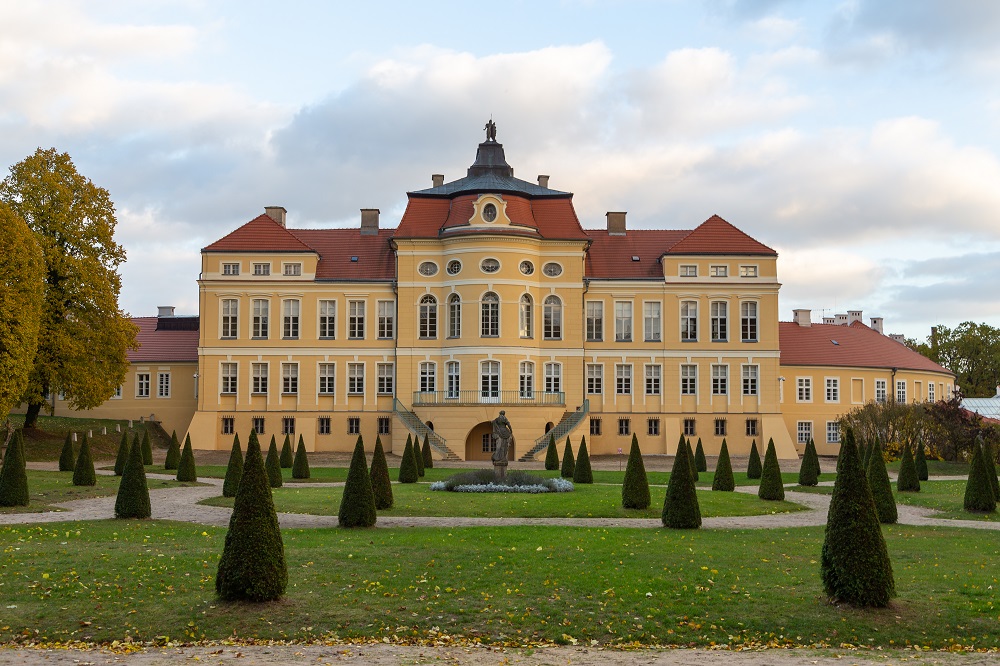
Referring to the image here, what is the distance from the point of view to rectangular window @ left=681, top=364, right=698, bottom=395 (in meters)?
53.5

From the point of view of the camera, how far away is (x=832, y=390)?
5628 cm

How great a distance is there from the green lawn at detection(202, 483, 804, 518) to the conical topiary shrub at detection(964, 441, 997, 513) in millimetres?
3996

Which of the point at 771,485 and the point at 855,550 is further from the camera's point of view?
the point at 771,485

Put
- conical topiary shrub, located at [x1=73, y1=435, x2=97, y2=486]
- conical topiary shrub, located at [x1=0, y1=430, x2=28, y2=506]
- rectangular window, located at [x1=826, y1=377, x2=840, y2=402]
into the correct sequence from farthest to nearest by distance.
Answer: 1. rectangular window, located at [x1=826, y1=377, x2=840, y2=402]
2. conical topiary shrub, located at [x1=73, y1=435, x2=97, y2=486]
3. conical topiary shrub, located at [x1=0, y1=430, x2=28, y2=506]

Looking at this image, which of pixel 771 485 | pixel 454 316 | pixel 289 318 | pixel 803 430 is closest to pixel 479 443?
pixel 454 316

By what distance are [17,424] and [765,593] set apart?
41.8 m

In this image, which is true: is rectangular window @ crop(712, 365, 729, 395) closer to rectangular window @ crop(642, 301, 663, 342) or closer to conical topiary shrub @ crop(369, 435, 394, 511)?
rectangular window @ crop(642, 301, 663, 342)

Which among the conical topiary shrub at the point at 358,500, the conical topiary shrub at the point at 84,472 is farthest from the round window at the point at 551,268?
the conical topiary shrub at the point at 358,500

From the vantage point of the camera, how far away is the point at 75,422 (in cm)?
5038

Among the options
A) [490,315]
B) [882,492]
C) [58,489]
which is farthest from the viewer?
[490,315]

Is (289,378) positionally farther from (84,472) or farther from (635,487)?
(635,487)

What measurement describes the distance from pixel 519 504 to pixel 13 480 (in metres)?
11.5

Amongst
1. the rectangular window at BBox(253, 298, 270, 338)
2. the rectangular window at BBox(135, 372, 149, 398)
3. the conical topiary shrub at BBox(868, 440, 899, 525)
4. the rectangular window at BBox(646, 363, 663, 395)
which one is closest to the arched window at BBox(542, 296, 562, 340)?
the rectangular window at BBox(646, 363, 663, 395)

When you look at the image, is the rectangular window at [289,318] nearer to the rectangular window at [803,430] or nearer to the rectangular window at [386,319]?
the rectangular window at [386,319]
